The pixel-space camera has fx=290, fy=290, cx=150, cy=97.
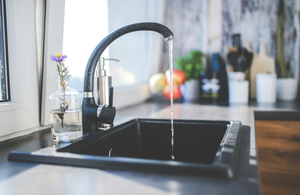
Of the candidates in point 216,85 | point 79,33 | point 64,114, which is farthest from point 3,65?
point 216,85

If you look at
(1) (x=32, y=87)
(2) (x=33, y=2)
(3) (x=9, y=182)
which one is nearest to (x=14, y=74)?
(1) (x=32, y=87)

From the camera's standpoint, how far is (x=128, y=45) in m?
1.87

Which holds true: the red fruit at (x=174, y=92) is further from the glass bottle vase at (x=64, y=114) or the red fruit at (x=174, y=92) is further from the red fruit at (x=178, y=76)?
the glass bottle vase at (x=64, y=114)

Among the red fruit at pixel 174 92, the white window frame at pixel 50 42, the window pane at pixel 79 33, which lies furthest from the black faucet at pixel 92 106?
the red fruit at pixel 174 92

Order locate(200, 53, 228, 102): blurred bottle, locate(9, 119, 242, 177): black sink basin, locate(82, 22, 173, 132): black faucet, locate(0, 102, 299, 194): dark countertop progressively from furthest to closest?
locate(200, 53, 228, 102): blurred bottle
locate(82, 22, 173, 132): black faucet
locate(9, 119, 242, 177): black sink basin
locate(0, 102, 299, 194): dark countertop

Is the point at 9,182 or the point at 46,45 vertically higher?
the point at 46,45

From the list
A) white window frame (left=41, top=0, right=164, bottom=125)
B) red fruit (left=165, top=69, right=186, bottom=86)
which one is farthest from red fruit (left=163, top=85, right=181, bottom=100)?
white window frame (left=41, top=0, right=164, bottom=125)

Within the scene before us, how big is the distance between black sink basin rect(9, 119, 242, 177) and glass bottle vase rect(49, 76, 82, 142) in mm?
38

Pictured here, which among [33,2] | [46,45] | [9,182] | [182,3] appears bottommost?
[9,182]

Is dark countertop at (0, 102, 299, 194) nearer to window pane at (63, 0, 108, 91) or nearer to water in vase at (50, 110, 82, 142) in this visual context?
water in vase at (50, 110, 82, 142)

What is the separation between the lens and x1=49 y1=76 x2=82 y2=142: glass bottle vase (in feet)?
2.45

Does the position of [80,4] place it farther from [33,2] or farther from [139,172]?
[139,172]

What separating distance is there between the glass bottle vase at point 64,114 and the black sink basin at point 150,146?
0.13ft

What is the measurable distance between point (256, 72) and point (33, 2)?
5.40 feet
